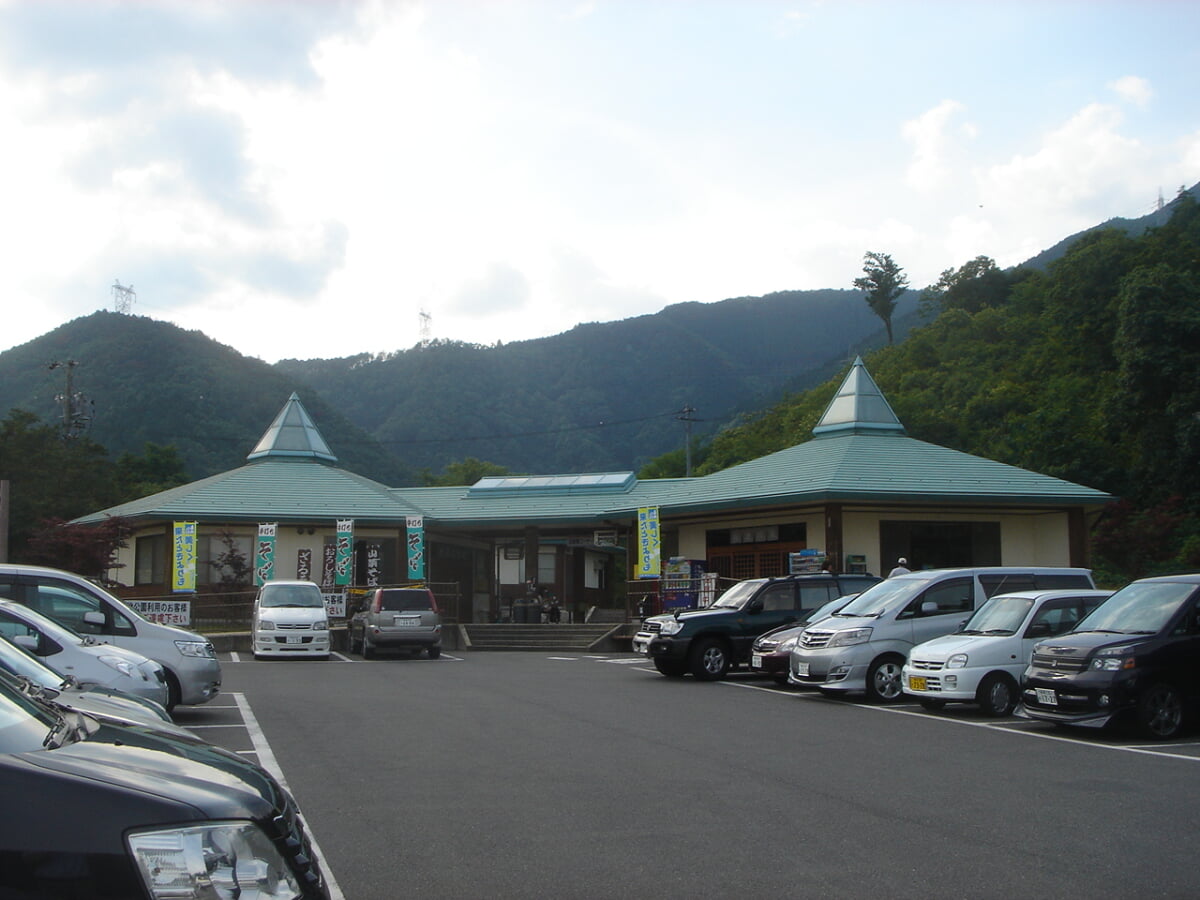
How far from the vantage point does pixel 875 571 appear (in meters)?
28.3

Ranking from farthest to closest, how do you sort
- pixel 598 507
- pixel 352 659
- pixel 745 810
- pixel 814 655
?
pixel 598 507 → pixel 352 659 → pixel 814 655 → pixel 745 810

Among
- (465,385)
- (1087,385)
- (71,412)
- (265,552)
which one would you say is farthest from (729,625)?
(465,385)

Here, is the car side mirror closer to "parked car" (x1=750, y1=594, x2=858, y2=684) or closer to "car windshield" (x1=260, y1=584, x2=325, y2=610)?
"parked car" (x1=750, y1=594, x2=858, y2=684)

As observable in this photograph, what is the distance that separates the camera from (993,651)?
1377 centimetres

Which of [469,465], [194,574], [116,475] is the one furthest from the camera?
[469,465]

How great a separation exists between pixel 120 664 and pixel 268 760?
211 centimetres

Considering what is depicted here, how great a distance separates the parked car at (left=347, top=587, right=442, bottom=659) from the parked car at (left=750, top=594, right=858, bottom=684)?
944cm

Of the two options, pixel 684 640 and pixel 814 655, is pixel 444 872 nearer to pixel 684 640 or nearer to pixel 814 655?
pixel 814 655

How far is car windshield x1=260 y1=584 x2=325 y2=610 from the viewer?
24766mm

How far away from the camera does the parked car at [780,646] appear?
1755 cm

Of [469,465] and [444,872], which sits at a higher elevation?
[469,465]

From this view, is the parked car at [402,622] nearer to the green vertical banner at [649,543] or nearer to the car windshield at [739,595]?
the green vertical banner at [649,543]

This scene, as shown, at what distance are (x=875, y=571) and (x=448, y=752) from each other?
64.7 feet

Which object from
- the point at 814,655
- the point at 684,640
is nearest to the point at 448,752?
the point at 814,655
